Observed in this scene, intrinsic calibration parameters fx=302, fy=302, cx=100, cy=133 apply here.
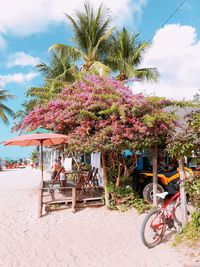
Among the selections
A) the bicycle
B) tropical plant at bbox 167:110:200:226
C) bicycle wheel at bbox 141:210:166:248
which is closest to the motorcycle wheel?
the bicycle

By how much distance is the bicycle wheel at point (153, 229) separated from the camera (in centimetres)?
617

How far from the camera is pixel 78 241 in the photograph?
6770 mm

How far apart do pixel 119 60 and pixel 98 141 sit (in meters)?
11.8

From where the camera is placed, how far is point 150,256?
5.78m

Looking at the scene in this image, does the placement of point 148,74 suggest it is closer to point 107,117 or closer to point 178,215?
point 107,117

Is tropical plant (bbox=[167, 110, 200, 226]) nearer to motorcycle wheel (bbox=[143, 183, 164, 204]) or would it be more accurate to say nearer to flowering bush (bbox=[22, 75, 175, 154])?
flowering bush (bbox=[22, 75, 175, 154])

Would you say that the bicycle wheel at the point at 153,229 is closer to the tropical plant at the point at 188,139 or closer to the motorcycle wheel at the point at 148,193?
the tropical plant at the point at 188,139

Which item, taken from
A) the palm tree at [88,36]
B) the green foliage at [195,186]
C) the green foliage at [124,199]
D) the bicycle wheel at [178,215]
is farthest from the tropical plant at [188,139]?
the palm tree at [88,36]

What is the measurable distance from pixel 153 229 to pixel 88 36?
49.4 feet

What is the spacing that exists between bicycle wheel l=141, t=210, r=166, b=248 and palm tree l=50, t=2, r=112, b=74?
1352cm

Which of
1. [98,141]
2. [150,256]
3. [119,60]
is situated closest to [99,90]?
[98,141]

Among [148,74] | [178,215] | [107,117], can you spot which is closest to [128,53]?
[148,74]

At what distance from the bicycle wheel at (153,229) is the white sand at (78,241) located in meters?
0.15

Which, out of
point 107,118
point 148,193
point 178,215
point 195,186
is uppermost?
point 107,118
